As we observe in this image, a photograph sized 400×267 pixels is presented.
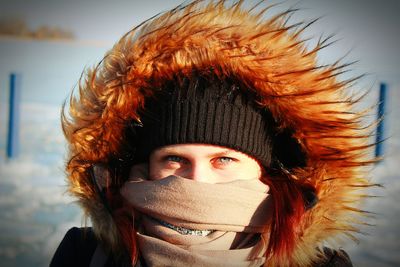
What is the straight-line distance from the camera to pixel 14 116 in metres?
4.01

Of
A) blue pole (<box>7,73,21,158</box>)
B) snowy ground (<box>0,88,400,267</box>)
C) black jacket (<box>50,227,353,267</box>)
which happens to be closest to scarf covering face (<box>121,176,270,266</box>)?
black jacket (<box>50,227,353,267</box>)

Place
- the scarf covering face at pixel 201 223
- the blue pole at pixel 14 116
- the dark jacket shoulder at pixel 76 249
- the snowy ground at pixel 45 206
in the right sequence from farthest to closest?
the blue pole at pixel 14 116, the snowy ground at pixel 45 206, the dark jacket shoulder at pixel 76 249, the scarf covering face at pixel 201 223

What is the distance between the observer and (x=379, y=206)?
2.94 m

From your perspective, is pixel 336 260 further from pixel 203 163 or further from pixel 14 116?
pixel 14 116

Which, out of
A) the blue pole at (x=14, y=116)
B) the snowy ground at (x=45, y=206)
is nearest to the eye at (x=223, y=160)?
the snowy ground at (x=45, y=206)

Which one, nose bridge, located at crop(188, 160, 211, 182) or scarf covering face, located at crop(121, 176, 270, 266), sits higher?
nose bridge, located at crop(188, 160, 211, 182)

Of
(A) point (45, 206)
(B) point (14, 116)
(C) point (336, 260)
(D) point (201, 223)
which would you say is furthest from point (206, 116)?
(B) point (14, 116)

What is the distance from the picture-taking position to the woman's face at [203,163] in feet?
3.06

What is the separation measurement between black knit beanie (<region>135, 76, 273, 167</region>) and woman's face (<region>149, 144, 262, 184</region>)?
0.05ft

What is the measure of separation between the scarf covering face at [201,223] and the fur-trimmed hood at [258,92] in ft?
0.30

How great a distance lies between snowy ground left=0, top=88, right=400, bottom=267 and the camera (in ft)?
7.48

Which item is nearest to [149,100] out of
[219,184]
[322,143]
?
[219,184]

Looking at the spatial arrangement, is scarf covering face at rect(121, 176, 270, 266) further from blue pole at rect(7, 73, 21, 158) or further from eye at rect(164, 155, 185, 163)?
blue pole at rect(7, 73, 21, 158)

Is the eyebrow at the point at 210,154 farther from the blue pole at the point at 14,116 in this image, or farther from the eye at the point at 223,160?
the blue pole at the point at 14,116
